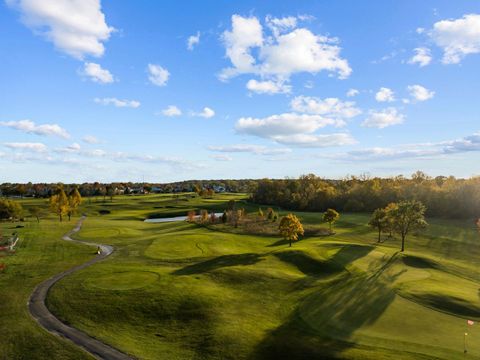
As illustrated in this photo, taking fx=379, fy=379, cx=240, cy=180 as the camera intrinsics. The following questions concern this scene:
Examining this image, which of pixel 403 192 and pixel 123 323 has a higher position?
pixel 403 192

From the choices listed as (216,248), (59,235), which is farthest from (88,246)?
(216,248)

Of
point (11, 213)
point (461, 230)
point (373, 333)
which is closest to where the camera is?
point (373, 333)

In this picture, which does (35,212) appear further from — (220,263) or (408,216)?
(408,216)

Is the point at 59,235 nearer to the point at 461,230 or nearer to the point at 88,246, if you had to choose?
the point at 88,246

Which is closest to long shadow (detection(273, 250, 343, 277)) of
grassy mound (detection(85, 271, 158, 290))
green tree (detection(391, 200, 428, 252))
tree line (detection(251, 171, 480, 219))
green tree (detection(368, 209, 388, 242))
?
grassy mound (detection(85, 271, 158, 290))

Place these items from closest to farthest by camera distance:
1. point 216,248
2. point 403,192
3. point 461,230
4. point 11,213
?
point 216,248 < point 461,230 < point 11,213 < point 403,192
